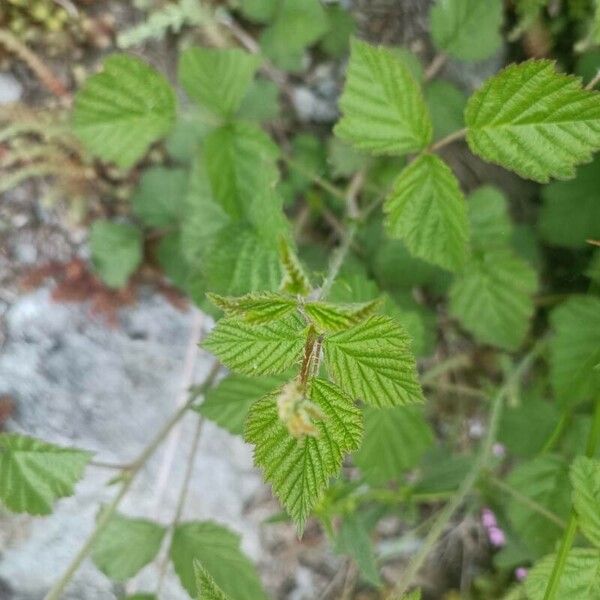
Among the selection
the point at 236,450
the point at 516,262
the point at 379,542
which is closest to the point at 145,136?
the point at 516,262

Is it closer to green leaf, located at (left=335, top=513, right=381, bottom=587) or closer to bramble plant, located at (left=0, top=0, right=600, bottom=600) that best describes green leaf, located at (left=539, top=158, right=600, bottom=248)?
bramble plant, located at (left=0, top=0, right=600, bottom=600)

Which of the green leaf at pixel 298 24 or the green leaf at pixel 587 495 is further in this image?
the green leaf at pixel 298 24

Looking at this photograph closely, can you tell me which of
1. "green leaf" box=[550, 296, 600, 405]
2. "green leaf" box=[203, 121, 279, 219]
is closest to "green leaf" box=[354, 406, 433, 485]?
"green leaf" box=[550, 296, 600, 405]

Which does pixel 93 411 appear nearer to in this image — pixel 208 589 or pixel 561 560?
pixel 208 589

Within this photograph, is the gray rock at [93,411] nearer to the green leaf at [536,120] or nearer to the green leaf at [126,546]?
the green leaf at [126,546]

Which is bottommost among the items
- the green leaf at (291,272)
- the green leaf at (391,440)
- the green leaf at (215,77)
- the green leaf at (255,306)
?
the green leaf at (391,440)

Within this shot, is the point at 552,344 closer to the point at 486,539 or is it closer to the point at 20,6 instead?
the point at 486,539

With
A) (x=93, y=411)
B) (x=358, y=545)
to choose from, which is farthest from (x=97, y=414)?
(x=358, y=545)

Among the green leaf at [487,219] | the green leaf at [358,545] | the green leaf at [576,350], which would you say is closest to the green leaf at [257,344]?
the green leaf at [358,545]
